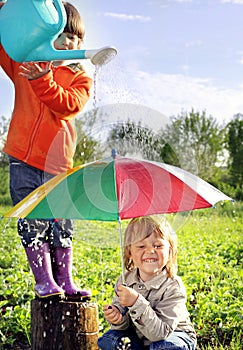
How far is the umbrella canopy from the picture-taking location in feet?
8.75

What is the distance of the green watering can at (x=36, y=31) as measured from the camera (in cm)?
258

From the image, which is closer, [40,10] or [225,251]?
[40,10]

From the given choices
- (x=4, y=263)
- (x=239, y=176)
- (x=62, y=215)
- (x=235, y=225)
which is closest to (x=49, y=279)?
(x=62, y=215)

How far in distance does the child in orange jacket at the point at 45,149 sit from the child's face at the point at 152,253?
49cm

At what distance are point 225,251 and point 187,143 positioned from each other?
11.1 ft

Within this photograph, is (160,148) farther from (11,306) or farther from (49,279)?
(11,306)

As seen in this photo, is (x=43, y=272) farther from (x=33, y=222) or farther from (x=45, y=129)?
(x=45, y=129)

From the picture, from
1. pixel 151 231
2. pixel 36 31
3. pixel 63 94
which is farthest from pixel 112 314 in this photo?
pixel 36 31

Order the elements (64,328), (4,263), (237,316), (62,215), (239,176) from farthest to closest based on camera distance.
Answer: (239,176)
(4,263)
(237,316)
(64,328)
(62,215)

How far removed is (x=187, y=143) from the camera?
123 inches

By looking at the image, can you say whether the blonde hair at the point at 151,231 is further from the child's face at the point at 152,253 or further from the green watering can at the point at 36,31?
the green watering can at the point at 36,31

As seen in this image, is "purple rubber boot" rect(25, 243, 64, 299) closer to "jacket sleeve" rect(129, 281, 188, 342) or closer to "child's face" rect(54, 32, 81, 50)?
"jacket sleeve" rect(129, 281, 188, 342)

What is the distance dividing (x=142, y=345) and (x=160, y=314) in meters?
0.22

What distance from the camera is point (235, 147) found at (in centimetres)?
1994
